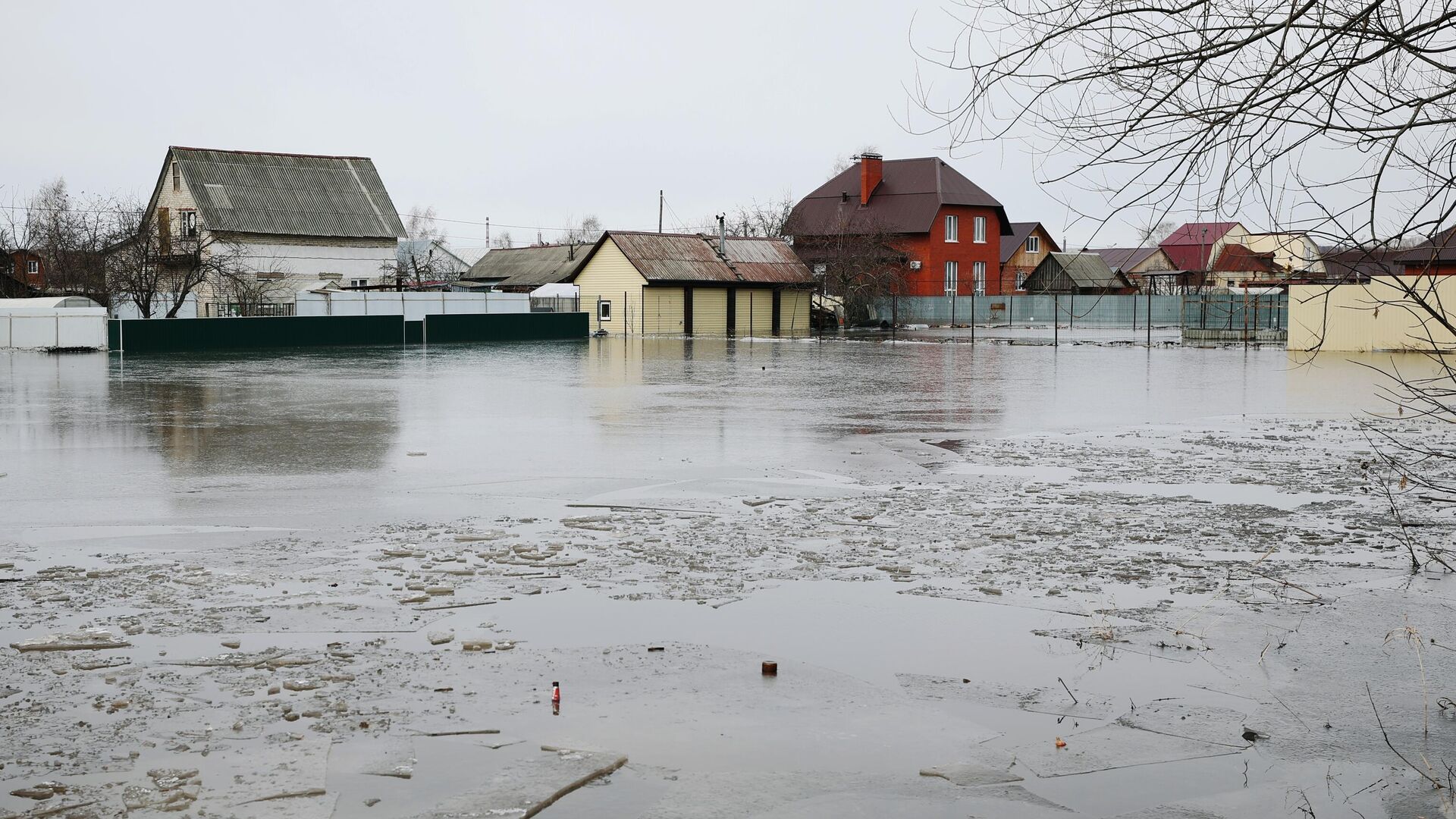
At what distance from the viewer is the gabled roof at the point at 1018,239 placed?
316 ft

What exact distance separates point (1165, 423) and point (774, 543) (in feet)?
32.7

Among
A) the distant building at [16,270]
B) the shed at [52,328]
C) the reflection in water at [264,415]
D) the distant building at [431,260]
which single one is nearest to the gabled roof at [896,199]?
the distant building at [431,260]

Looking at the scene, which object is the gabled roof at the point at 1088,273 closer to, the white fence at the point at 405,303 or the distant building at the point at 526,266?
the distant building at the point at 526,266

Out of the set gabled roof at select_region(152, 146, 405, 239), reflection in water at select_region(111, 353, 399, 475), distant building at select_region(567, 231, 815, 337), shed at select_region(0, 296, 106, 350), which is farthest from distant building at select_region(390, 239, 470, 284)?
reflection in water at select_region(111, 353, 399, 475)

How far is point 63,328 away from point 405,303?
52.0 ft

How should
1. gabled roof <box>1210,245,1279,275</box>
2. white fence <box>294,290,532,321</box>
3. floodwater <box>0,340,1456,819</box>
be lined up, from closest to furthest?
floodwater <box>0,340,1456,819</box>
gabled roof <box>1210,245,1279,275</box>
white fence <box>294,290,532,321</box>

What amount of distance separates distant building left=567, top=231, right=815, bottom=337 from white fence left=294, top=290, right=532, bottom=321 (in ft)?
17.9

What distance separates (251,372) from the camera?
3195cm

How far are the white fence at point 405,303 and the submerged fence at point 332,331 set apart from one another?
1282mm

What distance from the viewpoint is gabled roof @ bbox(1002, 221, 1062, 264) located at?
9638 cm

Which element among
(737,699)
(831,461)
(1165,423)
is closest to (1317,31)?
(737,699)

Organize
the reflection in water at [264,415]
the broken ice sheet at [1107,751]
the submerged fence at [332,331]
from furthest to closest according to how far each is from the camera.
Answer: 1. the submerged fence at [332,331]
2. the reflection in water at [264,415]
3. the broken ice sheet at [1107,751]

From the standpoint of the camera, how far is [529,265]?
81125 mm

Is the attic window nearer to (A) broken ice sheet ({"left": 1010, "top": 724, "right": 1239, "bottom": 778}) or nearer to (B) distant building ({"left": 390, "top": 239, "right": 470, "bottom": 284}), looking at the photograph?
(B) distant building ({"left": 390, "top": 239, "right": 470, "bottom": 284})
